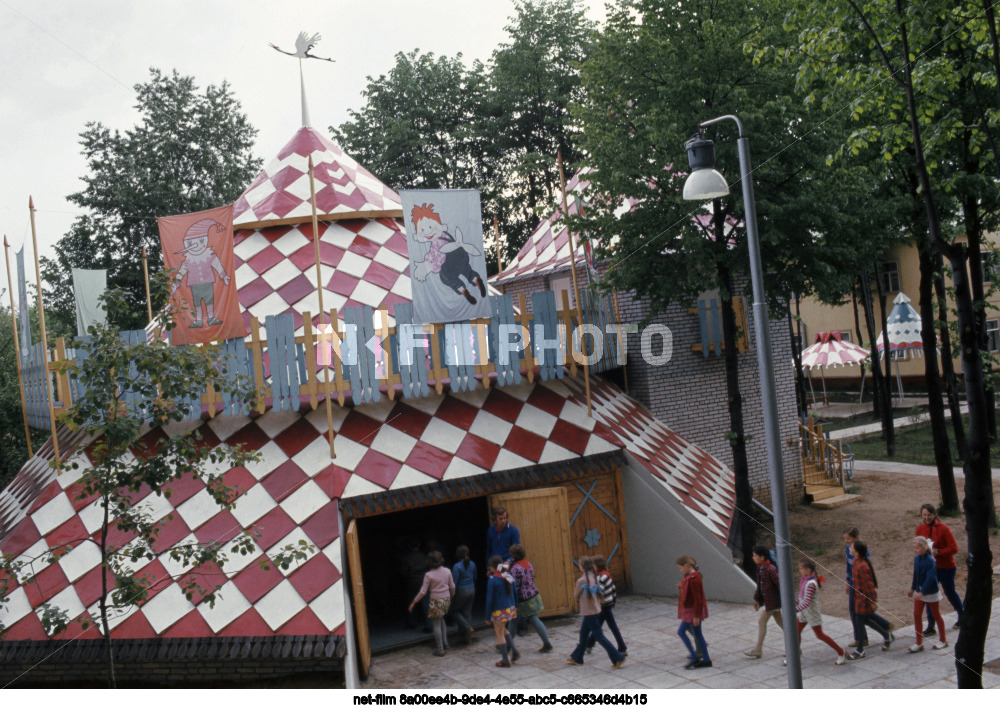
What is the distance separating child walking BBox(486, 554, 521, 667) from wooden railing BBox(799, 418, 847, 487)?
374 inches

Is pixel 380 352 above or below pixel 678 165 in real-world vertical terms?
below

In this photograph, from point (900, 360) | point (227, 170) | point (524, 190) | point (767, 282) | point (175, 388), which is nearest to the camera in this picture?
point (175, 388)

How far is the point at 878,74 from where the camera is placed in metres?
8.25

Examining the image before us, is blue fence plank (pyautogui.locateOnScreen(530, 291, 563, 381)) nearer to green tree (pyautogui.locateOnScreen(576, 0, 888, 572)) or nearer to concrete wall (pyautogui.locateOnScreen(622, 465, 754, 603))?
green tree (pyautogui.locateOnScreen(576, 0, 888, 572))

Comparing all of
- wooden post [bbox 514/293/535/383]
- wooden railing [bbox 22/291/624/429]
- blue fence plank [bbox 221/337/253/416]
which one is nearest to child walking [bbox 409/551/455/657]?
wooden railing [bbox 22/291/624/429]

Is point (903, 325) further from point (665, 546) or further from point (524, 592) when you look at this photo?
point (524, 592)

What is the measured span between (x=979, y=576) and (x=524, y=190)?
39.1 ft

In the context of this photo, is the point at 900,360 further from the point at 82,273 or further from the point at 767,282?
the point at 82,273

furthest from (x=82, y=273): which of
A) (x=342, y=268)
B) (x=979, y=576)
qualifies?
(x=979, y=576)

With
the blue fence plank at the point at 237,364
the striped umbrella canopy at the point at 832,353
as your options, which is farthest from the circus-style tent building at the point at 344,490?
the striped umbrella canopy at the point at 832,353

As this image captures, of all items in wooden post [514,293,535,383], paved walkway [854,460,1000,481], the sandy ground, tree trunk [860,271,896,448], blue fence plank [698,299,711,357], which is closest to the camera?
the sandy ground

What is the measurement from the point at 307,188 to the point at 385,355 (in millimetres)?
4752

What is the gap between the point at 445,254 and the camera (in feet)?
34.2

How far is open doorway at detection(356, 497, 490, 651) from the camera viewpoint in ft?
42.2
